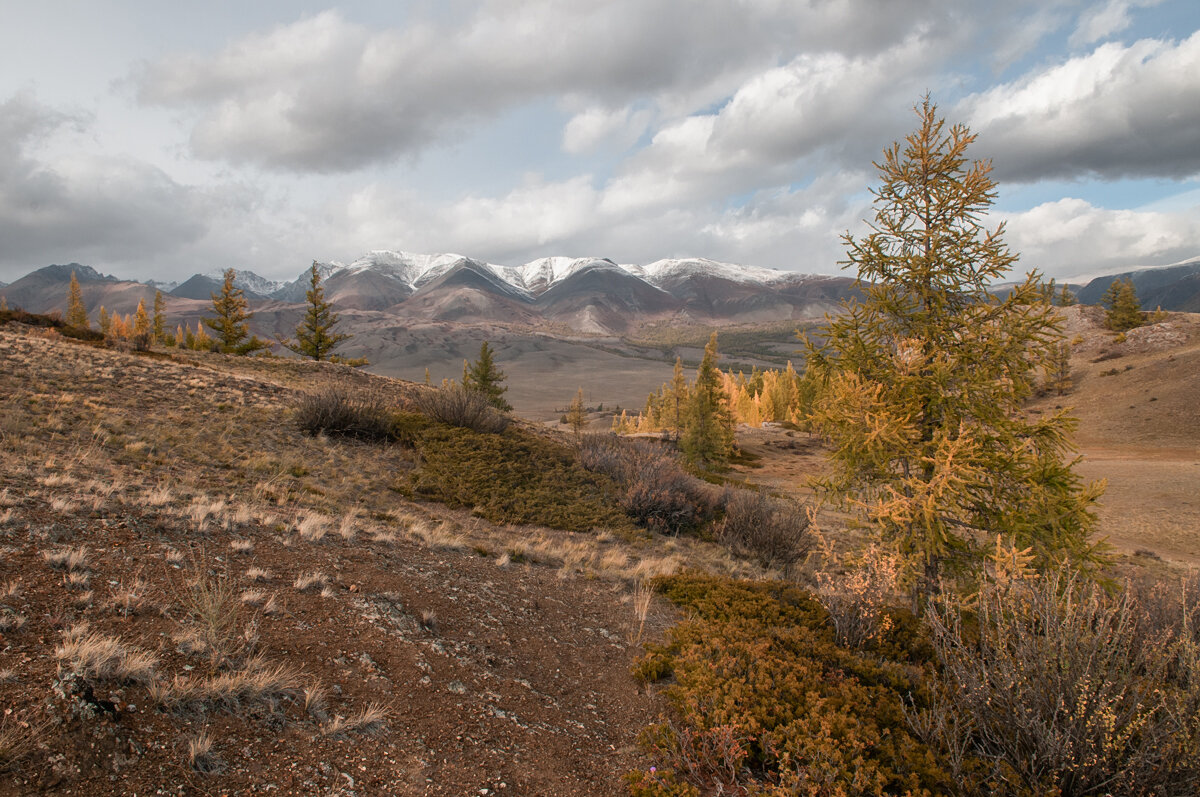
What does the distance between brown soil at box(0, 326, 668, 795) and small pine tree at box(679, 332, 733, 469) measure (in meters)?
26.0

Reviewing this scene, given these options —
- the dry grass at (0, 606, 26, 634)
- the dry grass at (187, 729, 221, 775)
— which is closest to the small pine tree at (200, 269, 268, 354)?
the dry grass at (0, 606, 26, 634)

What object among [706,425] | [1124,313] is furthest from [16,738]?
[1124,313]

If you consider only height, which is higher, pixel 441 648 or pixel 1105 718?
pixel 1105 718

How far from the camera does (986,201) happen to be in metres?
7.31

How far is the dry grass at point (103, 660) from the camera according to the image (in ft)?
10.4

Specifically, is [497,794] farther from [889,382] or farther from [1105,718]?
[889,382]

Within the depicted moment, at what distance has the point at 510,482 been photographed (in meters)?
12.7

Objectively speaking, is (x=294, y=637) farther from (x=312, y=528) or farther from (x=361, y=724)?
(x=312, y=528)

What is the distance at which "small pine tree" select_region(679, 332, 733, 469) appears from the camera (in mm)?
34203

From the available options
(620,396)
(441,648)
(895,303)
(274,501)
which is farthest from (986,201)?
(620,396)

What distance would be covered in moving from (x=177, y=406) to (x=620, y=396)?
5925 inches

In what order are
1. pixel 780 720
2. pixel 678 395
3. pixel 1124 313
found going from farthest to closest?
pixel 1124 313
pixel 678 395
pixel 780 720

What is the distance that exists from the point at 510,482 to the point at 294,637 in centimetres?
840

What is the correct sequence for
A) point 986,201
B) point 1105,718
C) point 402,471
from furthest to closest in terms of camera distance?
point 402,471, point 986,201, point 1105,718
